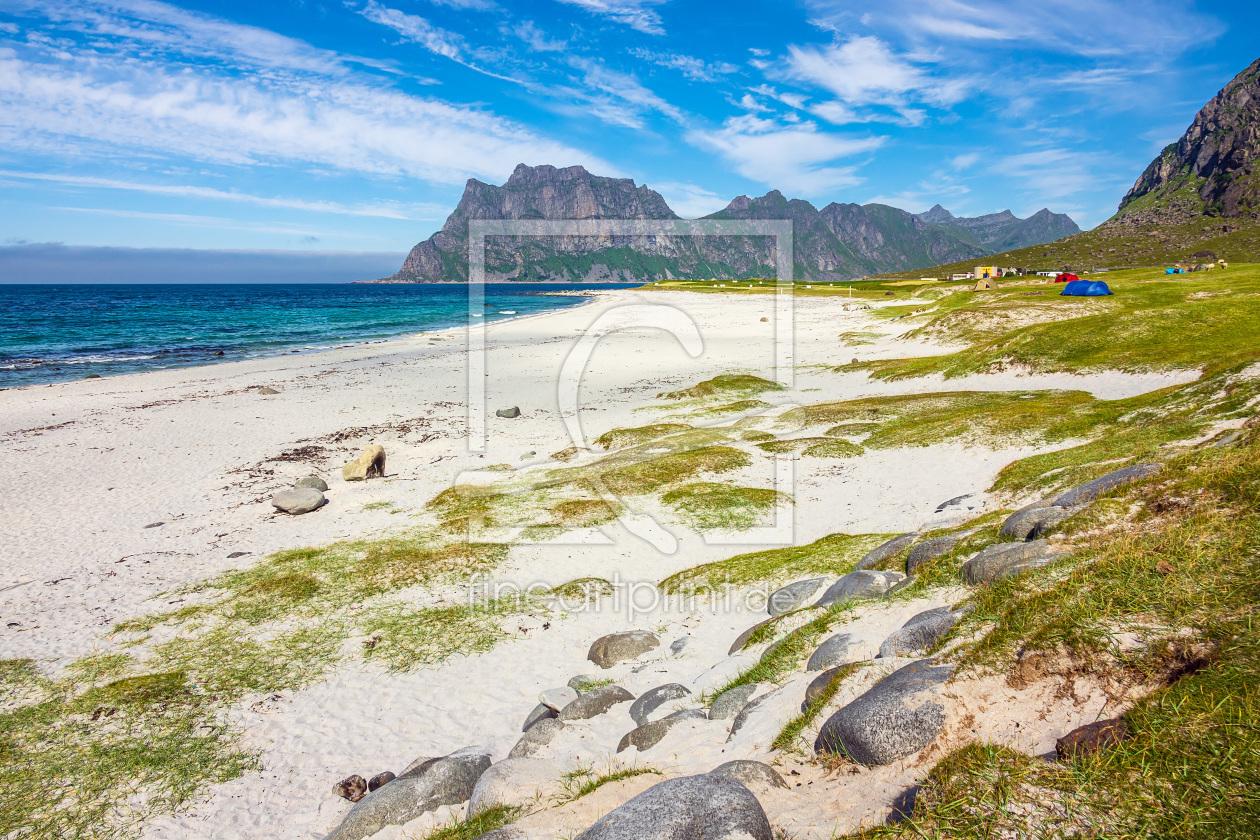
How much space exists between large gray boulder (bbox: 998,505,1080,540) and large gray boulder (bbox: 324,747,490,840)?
34.6 ft

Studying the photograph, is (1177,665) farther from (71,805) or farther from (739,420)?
(739,420)

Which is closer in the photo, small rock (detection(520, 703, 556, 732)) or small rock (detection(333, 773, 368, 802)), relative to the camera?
small rock (detection(333, 773, 368, 802))

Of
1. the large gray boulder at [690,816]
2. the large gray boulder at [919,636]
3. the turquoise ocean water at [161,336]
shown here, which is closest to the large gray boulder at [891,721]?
the large gray boulder at [919,636]

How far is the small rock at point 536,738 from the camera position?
33.5 ft

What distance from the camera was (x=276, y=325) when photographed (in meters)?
118

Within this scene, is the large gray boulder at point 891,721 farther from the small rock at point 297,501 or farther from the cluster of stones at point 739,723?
the small rock at point 297,501

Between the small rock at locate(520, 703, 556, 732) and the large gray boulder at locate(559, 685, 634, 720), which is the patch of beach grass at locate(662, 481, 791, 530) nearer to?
the large gray boulder at locate(559, 685, 634, 720)

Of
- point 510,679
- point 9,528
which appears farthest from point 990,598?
point 9,528

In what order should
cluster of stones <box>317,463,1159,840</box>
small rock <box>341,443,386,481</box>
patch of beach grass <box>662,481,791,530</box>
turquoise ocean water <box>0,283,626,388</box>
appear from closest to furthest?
cluster of stones <box>317,463,1159,840</box>, patch of beach grass <box>662,481,791,530</box>, small rock <box>341,443,386,481</box>, turquoise ocean water <box>0,283,626,388</box>

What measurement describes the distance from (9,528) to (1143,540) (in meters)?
34.9

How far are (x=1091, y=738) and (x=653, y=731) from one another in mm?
5914

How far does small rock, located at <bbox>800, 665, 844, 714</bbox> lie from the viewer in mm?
7762

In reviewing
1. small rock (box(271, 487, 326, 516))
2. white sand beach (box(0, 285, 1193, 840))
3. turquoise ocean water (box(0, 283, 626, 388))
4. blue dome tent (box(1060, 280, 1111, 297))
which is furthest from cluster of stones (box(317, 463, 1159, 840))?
turquoise ocean water (box(0, 283, 626, 388))

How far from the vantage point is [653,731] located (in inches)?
359
